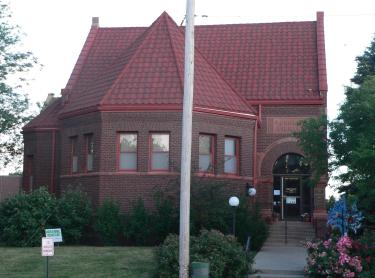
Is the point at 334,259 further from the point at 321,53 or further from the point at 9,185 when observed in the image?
the point at 9,185

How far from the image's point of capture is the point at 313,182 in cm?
2098

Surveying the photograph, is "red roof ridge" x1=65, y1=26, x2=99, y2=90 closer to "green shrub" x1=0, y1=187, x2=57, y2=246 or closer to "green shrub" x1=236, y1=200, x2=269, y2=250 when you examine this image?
"green shrub" x1=0, y1=187, x2=57, y2=246

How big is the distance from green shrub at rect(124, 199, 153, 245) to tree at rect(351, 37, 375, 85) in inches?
582

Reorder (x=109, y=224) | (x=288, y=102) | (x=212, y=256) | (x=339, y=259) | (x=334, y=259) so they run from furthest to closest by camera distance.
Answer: (x=288, y=102)
(x=109, y=224)
(x=334, y=259)
(x=339, y=259)
(x=212, y=256)

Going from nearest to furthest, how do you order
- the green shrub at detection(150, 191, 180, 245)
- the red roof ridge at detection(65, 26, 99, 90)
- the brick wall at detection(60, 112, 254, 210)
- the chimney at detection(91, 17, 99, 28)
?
the green shrub at detection(150, 191, 180, 245)
the brick wall at detection(60, 112, 254, 210)
the red roof ridge at detection(65, 26, 99, 90)
the chimney at detection(91, 17, 99, 28)

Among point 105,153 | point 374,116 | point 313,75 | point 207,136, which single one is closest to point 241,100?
point 207,136

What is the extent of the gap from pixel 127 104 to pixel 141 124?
926 millimetres

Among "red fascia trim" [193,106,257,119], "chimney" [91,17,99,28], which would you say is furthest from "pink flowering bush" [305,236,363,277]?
"chimney" [91,17,99,28]

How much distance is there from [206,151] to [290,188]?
17.6 ft

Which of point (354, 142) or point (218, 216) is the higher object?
point (354, 142)

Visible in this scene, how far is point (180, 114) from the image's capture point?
79.8 feet

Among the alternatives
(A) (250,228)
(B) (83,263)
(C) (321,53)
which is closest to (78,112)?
(A) (250,228)

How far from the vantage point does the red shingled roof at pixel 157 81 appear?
80.5 feet

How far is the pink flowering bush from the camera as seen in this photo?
1533 centimetres
